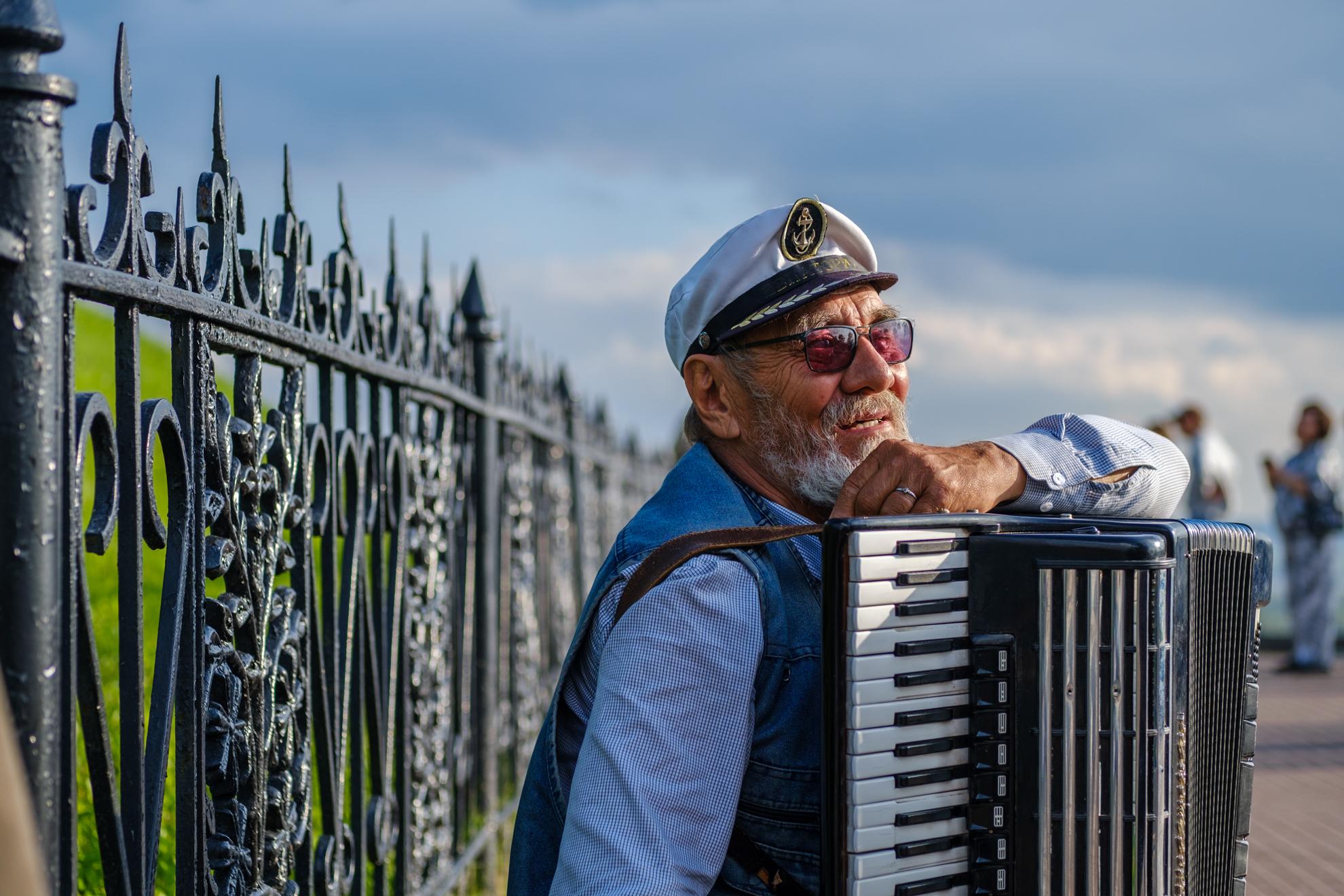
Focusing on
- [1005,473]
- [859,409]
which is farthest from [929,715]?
[859,409]

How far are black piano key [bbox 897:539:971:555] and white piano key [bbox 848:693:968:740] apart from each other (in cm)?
19

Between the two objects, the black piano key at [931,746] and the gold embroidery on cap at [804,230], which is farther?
the gold embroidery on cap at [804,230]

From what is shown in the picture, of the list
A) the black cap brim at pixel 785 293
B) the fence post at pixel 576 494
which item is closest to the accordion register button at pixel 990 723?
the black cap brim at pixel 785 293

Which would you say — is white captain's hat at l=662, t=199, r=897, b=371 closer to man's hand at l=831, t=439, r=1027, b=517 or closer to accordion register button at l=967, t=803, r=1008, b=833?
man's hand at l=831, t=439, r=1027, b=517

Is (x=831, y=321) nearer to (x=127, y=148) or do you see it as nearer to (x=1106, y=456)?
(x=1106, y=456)

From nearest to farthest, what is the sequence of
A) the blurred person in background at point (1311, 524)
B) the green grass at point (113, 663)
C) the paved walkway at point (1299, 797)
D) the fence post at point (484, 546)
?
the green grass at point (113, 663) < the fence post at point (484, 546) < the paved walkway at point (1299, 797) < the blurred person in background at point (1311, 524)

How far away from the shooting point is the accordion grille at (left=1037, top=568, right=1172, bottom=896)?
6.16 feet

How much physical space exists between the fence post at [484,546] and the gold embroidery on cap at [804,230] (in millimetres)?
2148

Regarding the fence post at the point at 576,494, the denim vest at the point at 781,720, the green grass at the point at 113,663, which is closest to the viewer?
the denim vest at the point at 781,720

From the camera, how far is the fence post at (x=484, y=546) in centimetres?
441

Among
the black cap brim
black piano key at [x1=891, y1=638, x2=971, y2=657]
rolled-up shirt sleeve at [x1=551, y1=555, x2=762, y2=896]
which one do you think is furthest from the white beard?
black piano key at [x1=891, y1=638, x2=971, y2=657]

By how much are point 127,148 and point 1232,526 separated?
75.2 inches

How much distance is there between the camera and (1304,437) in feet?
42.0

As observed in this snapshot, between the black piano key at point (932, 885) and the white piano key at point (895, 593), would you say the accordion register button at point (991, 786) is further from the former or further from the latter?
the white piano key at point (895, 593)
